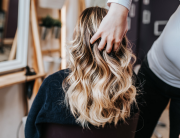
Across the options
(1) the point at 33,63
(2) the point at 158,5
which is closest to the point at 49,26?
(1) the point at 33,63

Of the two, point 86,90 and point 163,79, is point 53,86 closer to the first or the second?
point 86,90

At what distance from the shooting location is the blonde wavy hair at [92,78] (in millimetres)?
600

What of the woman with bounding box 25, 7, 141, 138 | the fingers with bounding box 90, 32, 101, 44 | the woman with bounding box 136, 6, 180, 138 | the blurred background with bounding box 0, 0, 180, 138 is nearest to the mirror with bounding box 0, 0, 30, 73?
the blurred background with bounding box 0, 0, 180, 138

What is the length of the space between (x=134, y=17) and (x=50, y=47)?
131 centimetres

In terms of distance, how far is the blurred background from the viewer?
39.6 inches

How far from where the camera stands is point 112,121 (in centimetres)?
65

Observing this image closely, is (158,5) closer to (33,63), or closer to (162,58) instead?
(162,58)

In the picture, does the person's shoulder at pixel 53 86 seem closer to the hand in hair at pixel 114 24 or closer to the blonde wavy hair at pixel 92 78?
the blonde wavy hair at pixel 92 78

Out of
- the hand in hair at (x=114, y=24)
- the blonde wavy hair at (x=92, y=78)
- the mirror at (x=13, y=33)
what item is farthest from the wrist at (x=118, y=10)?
the mirror at (x=13, y=33)

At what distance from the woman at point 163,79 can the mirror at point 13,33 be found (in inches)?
34.3

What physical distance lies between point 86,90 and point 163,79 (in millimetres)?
461

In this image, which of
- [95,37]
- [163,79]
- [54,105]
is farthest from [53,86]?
[163,79]

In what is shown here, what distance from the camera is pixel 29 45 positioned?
51.4 inches

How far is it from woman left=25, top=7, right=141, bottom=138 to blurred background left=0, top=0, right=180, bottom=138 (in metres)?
0.19
